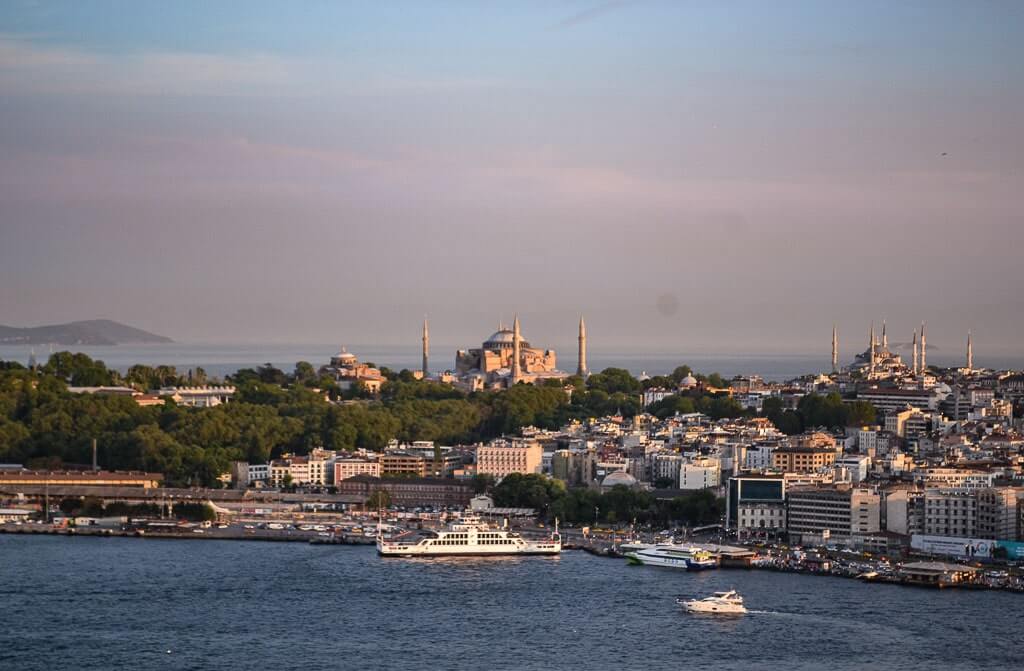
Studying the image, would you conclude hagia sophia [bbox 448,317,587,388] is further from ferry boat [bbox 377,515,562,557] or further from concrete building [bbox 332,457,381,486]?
ferry boat [bbox 377,515,562,557]

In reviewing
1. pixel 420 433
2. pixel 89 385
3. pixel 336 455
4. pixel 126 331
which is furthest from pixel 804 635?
pixel 126 331

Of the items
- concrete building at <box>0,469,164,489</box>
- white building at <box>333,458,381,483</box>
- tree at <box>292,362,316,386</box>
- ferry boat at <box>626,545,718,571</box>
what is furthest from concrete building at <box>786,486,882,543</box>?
tree at <box>292,362,316,386</box>

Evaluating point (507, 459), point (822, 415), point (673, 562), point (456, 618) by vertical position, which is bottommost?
point (456, 618)

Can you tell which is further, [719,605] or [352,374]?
[352,374]

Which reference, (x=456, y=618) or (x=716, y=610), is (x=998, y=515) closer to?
(x=716, y=610)

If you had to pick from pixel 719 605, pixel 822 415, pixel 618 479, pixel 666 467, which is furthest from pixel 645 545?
pixel 822 415

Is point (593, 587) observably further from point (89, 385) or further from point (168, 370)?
point (168, 370)
